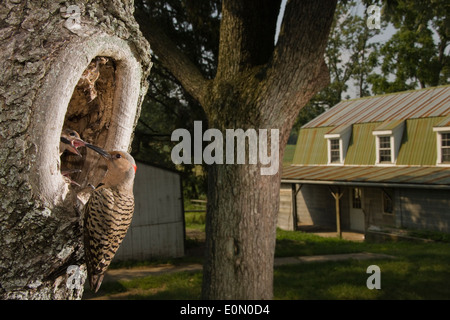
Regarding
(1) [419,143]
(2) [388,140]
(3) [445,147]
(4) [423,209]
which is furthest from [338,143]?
(4) [423,209]

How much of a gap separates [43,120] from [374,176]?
62.9 ft

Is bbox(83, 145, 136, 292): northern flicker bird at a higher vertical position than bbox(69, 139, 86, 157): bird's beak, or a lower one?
lower

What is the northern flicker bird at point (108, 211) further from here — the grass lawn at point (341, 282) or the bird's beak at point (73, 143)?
the grass lawn at point (341, 282)

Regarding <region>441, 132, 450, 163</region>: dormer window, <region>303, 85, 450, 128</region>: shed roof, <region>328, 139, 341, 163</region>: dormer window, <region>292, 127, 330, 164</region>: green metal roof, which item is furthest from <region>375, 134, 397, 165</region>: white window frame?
<region>292, 127, 330, 164</region>: green metal roof

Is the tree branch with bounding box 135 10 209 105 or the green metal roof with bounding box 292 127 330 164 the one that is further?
the green metal roof with bounding box 292 127 330 164

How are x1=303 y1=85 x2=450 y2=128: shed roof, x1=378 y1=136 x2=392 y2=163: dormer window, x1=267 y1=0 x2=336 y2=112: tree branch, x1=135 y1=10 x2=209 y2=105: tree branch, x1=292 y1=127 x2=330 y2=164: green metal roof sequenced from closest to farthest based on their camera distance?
1. x1=267 y1=0 x2=336 y2=112: tree branch
2. x1=135 y1=10 x2=209 y2=105: tree branch
3. x1=303 y1=85 x2=450 y2=128: shed roof
4. x1=378 y1=136 x2=392 y2=163: dormer window
5. x1=292 y1=127 x2=330 y2=164: green metal roof

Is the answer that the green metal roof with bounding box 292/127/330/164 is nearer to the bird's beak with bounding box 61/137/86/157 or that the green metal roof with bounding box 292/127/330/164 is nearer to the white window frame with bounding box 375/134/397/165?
the white window frame with bounding box 375/134/397/165

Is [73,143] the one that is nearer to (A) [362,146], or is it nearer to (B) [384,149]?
(B) [384,149]

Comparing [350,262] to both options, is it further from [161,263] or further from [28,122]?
[28,122]

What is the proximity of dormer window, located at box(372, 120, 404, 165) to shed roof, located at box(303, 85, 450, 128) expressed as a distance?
1.77ft

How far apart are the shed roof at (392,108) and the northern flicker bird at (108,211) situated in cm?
1904

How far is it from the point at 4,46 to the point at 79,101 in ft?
1.85

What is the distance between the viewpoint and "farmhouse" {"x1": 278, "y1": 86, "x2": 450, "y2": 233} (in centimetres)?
1811

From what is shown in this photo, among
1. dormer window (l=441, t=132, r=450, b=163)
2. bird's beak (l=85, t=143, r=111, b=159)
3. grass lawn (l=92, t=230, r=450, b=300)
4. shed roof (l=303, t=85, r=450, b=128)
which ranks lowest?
grass lawn (l=92, t=230, r=450, b=300)
